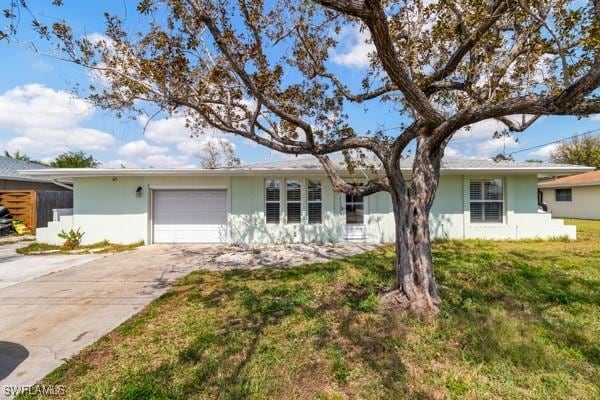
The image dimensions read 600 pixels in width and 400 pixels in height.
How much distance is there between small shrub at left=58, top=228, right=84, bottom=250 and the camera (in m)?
9.95

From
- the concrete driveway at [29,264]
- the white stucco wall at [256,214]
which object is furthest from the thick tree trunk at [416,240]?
the concrete driveway at [29,264]

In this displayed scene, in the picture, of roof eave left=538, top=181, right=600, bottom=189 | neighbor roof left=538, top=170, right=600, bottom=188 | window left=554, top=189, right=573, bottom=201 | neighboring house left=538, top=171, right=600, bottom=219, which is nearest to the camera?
roof eave left=538, top=181, right=600, bottom=189

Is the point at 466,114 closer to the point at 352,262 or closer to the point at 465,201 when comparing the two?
the point at 352,262

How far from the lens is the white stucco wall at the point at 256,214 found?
1034 cm

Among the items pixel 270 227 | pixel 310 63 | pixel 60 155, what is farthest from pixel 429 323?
pixel 60 155

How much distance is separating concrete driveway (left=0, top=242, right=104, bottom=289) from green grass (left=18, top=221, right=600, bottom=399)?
3.67 meters

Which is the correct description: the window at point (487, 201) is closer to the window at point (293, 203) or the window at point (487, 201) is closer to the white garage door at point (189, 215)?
the window at point (293, 203)

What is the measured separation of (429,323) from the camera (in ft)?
12.2

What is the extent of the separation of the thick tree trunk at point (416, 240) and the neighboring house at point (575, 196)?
64.7ft

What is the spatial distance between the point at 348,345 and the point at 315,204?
7.34 meters

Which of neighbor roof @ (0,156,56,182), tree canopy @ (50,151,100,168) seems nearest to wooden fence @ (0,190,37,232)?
neighbor roof @ (0,156,56,182)

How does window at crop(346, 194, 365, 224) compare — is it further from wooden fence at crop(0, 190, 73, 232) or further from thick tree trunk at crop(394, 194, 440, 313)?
wooden fence at crop(0, 190, 73, 232)
